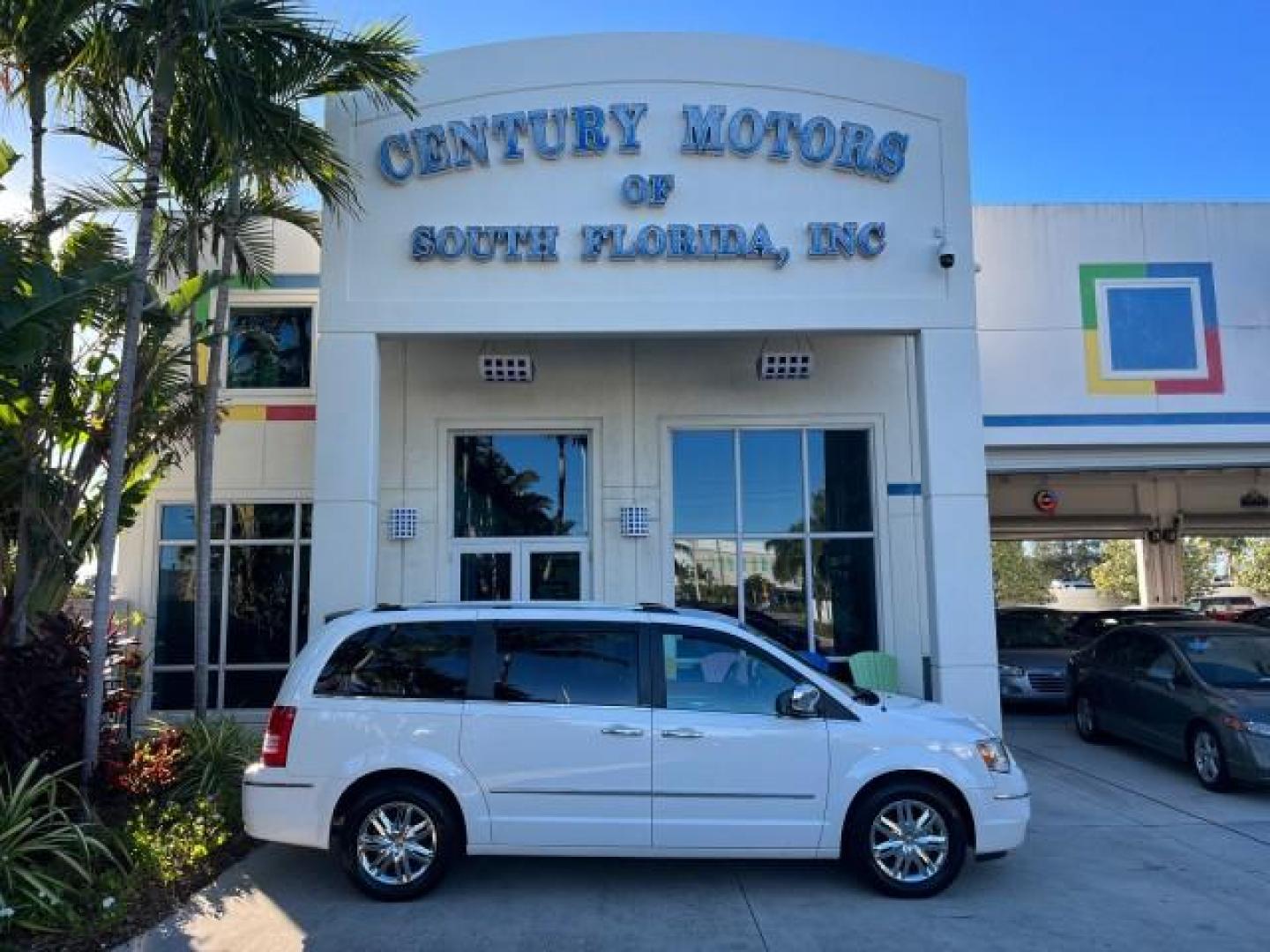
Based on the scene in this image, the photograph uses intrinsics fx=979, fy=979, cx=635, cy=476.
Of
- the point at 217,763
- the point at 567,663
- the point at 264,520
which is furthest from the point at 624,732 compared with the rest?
the point at 264,520

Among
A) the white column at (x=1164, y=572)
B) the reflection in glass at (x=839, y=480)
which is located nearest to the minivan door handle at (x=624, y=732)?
the reflection in glass at (x=839, y=480)

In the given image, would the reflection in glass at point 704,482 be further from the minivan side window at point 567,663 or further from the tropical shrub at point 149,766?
the tropical shrub at point 149,766

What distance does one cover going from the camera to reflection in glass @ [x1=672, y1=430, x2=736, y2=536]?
12391mm

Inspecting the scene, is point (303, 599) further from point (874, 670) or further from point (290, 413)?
point (874, 670)

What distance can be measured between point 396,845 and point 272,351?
8331 mm

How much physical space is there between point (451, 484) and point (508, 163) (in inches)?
157

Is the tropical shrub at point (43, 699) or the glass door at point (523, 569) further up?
the glass door at point (523, 569)

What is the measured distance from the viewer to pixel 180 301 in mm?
8766

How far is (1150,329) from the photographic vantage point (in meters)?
13.5

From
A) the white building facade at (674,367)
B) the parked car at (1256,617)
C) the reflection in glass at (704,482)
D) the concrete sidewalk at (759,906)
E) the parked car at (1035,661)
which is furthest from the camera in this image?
the parked car at (1256,617)

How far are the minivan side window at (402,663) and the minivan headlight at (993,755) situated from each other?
10.9 ft

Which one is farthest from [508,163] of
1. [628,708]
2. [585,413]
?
[628,708]

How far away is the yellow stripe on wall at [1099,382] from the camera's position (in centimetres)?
1345

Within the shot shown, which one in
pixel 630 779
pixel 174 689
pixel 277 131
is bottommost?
pixel 174 689
